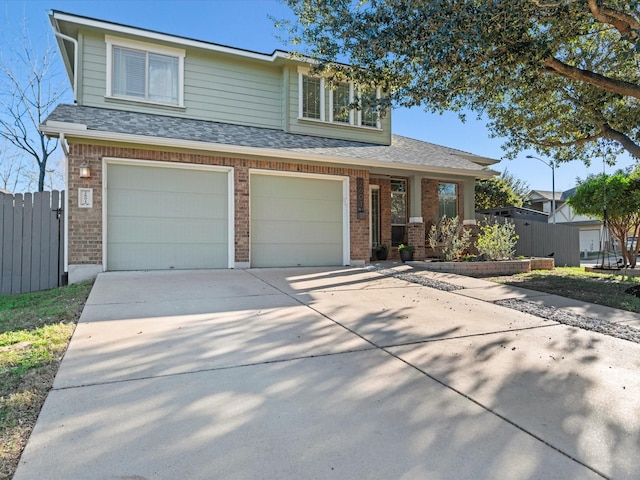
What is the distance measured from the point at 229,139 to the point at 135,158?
2.09 m

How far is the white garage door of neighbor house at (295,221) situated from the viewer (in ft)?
30.5

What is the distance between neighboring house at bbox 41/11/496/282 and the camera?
25.7 ft

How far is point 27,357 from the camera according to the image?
3322 millimetres

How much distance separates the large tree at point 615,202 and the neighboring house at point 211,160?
318 cm

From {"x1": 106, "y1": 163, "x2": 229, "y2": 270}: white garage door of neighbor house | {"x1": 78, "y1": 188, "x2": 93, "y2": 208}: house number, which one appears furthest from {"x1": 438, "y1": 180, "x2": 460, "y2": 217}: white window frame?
{"x1": 78, "y1": 188, "x2": 93, "y2": 208}: house number

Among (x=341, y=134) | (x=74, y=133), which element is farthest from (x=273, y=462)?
(x=341, y=134)

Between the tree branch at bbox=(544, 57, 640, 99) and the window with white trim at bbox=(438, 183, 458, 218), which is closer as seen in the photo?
the tree branch at bbox=(544, 57, 640, 99)

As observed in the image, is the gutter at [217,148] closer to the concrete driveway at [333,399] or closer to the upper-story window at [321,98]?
the upper-story window at [321,98]

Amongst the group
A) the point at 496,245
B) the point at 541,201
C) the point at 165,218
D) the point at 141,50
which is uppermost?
the point at 141,50

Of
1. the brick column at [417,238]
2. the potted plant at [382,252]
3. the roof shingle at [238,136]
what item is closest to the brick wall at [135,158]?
the roof shingle at [238,136]

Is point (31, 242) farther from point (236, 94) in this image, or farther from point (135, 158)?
point (236, 94)

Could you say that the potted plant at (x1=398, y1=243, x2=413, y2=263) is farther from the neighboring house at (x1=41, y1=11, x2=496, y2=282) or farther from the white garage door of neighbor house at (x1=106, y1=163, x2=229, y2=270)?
the white garage door of neighbor house at (x1=106, y1=163, x2=229, y2=270)

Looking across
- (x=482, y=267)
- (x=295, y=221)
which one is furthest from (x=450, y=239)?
(x=295, y=221)

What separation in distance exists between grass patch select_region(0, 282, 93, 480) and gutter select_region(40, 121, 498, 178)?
3131mm
